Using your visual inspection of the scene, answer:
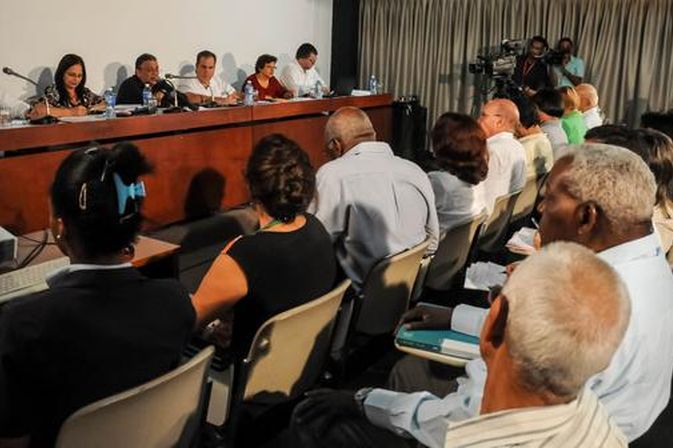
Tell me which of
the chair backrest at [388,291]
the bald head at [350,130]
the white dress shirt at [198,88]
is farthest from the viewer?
the white dress shirt at [198,88]

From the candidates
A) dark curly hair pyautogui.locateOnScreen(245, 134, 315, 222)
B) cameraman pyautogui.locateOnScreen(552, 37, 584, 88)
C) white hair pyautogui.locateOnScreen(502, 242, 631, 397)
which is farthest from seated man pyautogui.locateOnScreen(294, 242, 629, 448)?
cameraman pyautogui.locateOnScreen(552, 37, 584, 88)

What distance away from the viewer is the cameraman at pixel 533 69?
24.5ft

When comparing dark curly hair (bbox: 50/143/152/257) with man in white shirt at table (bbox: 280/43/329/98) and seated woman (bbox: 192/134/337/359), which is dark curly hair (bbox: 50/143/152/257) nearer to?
seated woman (bbox: 192/134/337/359)

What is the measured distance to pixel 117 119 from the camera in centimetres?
397

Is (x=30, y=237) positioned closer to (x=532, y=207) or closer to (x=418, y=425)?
(x=418, y=425)

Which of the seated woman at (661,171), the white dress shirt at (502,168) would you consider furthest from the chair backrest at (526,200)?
the seated woman at (661,171)

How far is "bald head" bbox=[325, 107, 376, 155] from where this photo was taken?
9.04 feet

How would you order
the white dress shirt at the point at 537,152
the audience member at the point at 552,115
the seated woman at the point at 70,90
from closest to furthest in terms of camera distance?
1. the white dress shirt at the point at 537,152
2. the audience member at the point at 552,115
3. the seated woman at the point at 70,90

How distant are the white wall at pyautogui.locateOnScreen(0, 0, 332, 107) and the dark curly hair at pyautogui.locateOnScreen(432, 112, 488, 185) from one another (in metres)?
4.09

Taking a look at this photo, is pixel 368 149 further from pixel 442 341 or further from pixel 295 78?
pixel 295 78

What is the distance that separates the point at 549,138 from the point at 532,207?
0.63 m

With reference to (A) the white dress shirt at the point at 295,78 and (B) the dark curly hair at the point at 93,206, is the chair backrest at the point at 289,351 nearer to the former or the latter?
(B) the dark curly hair at the point at 93,206

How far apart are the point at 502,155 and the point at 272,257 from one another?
2041mm

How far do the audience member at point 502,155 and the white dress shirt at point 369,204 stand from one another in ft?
3.18
